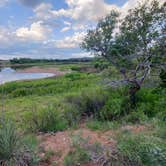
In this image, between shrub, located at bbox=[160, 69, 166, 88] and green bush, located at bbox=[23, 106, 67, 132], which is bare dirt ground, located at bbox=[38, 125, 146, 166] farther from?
shrub, located at bbox=[160, 69, 166, 88]

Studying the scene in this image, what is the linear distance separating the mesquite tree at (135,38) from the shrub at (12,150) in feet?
13.3

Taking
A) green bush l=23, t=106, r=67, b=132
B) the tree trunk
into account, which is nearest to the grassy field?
green bush l=23, t=106, r=67, b=132

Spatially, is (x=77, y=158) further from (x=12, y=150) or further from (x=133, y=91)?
(x=133, y=91)

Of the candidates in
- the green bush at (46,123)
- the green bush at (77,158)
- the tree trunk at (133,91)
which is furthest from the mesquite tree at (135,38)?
the green bush at (77,158)

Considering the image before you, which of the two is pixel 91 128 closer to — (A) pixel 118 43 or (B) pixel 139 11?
(A) pixel 118 43

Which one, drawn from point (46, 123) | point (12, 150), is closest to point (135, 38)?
point (46, 123)

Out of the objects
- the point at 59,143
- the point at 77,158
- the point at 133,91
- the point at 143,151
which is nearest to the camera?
the point at 143,151

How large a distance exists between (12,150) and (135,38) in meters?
5.05

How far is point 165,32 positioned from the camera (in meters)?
6.28

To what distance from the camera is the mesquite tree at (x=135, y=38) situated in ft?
20.3

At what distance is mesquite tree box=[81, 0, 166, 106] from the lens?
6.20 meters

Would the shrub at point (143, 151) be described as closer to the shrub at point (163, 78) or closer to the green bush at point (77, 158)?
the green bush at point (77, 158)

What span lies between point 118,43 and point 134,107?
2.10 m

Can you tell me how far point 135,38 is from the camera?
6359 mm
